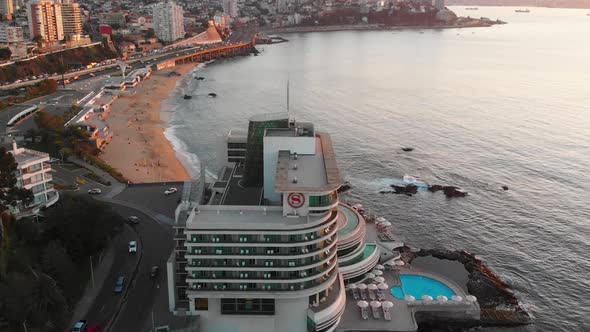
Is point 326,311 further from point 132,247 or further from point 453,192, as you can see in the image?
point 453,192

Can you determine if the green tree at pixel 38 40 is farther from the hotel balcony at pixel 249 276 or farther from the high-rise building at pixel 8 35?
the hotel balcony at pixel 249 276

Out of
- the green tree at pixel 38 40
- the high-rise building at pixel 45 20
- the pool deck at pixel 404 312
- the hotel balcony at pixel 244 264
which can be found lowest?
the pool deck at pixel 404 312

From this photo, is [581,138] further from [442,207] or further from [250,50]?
[250,50]

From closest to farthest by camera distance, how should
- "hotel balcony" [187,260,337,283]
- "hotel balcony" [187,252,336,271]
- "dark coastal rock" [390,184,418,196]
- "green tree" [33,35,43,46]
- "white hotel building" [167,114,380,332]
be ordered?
"white hotel building" [167,114,380,332] → "hotel balcony" [187,252,336,271] → "hotel balcony" [187,260,337,283] → "dark coastal rock" [390,184,418,196] → "green tree" [33,35,43,46]

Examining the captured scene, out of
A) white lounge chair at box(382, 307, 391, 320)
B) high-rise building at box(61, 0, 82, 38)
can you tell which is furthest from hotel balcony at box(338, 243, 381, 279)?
high-rise building at box(61, 0, 82, 38)

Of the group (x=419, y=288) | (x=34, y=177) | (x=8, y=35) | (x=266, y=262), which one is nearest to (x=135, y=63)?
(x=8, y=35)

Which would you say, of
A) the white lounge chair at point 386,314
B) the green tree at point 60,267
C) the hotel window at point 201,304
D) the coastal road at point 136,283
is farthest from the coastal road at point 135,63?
the white lounge chair at point 386,314

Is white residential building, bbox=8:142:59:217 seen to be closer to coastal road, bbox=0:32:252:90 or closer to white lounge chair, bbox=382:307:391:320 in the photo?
white lounge chair, bbox=382:307:391:320
